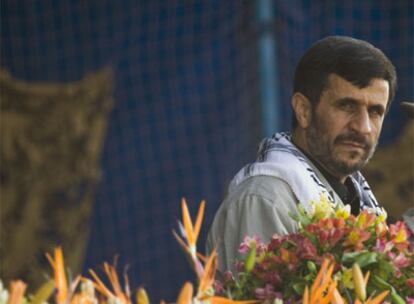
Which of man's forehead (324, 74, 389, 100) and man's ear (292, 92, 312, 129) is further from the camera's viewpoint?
man's ear (292, 92, 312, 129)

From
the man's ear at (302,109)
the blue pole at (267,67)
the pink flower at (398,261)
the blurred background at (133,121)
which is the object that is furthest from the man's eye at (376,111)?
the blurred background at (133,121)

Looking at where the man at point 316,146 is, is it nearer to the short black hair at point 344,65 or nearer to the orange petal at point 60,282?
the short black hair at point 344,65

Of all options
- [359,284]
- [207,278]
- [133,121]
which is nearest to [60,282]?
[207,278]

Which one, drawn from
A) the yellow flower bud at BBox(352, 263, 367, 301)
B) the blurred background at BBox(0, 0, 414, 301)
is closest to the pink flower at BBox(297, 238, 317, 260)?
the yellow flower bud at BBox(352, 263, 367, 301)

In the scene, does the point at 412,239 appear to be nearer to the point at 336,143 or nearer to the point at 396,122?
the point at 336,143

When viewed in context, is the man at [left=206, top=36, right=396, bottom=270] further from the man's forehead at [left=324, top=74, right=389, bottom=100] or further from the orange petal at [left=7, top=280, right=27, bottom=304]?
the orange petal at [left=7, top=280, right=27, bottom=304]

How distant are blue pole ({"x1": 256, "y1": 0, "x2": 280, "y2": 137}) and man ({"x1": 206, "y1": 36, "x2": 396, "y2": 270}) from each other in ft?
7.54

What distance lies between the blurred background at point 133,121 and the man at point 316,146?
2.47 meters

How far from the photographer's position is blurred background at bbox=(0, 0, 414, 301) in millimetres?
5742

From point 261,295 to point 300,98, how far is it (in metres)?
1.17

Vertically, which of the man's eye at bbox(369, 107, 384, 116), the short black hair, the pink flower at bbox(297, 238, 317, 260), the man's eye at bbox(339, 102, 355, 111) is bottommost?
the pink flower at bbox(297, 238, 317, 260)

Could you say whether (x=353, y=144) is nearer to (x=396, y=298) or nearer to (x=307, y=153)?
(x=307, y=153)

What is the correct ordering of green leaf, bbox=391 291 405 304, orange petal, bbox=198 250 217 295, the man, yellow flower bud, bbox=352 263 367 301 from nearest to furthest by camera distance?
orange petal, bbox=198 250 217 295 → yellow flower bud, bbox=352 263 367 301 → green leaf, bbox=391 291 405 304 → the man

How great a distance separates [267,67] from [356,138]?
250 centimetres
